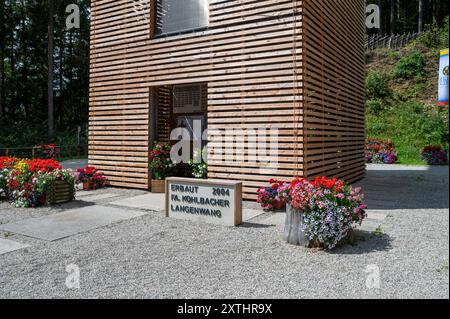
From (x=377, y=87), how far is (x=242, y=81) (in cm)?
2273

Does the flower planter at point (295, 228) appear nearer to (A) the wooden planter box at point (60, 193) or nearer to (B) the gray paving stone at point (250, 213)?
(B) the gray paving stone at point (250, 213)

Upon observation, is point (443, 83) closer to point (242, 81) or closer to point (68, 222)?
point (68, 222)

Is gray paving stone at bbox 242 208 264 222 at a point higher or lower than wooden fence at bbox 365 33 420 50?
lower

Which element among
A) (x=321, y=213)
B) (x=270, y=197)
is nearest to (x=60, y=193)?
(x=270, y=197)

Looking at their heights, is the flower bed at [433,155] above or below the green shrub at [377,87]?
below

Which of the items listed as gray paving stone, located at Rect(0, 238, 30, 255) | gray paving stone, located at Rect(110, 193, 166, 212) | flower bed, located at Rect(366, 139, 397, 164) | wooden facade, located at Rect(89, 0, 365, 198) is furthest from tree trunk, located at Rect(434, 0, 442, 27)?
gray paving stone, located at Rect(0, 238, 30, 255)

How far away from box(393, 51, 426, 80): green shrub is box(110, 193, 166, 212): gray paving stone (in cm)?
2576

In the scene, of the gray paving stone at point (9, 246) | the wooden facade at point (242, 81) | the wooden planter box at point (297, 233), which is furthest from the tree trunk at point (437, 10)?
the gray paving stone at point (9, 246)

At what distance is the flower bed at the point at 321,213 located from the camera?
4.97 m

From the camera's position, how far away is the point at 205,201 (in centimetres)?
667

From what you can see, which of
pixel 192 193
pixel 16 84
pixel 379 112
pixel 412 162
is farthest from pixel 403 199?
pixel 16 84

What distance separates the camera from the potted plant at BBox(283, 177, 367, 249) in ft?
16.3

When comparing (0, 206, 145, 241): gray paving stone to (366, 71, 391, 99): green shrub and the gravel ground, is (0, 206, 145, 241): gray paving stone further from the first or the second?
(366, 71, 391, 99): green shrub

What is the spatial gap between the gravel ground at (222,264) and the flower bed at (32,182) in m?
2.59
